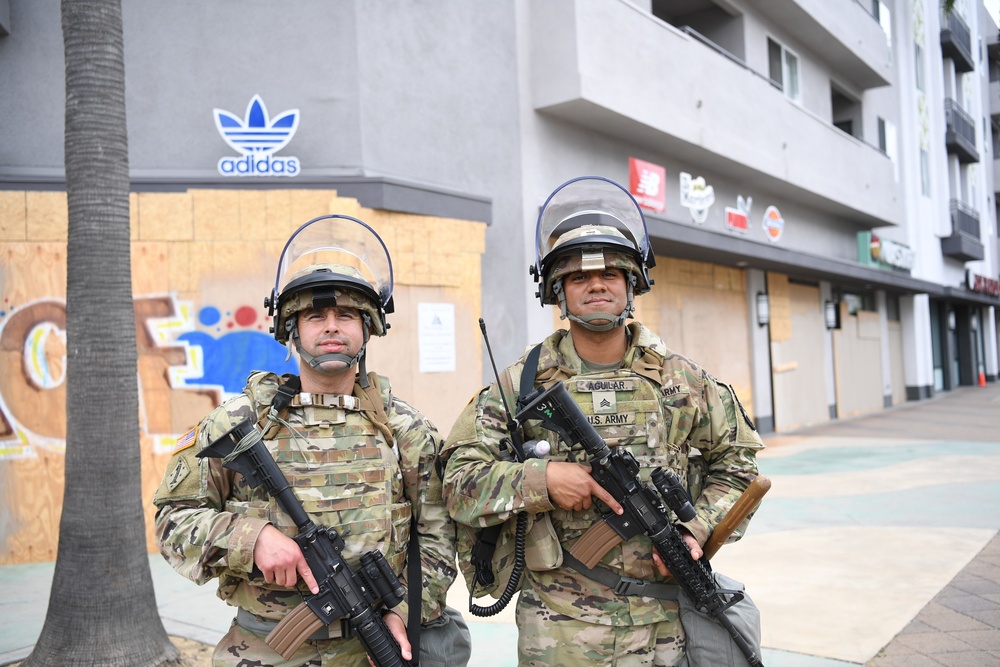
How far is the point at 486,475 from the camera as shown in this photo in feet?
7.85

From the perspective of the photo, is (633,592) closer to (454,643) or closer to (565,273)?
(454,643)

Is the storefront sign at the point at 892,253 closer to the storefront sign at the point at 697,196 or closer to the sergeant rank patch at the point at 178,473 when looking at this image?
the storefront sign at the point at 697,196

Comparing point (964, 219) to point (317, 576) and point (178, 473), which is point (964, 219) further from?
point (178, 473)

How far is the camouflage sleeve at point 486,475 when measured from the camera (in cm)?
235

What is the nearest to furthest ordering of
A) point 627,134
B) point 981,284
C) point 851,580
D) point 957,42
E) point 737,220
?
point 851,580
point 627,134
point 737,220
point 957,42
point 981,284

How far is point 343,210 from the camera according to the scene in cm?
693

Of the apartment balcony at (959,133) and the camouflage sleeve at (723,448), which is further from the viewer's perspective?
the apartment balcony at (959,133)

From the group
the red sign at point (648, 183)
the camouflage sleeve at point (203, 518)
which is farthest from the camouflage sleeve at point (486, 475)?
the red sign at point (648, 183)

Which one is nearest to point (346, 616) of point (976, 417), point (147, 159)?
point (147, 159)

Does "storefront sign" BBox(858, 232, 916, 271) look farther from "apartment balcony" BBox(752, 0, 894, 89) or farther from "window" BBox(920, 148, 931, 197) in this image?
"apartment balcony" BBox(752, 0, 894, 89)

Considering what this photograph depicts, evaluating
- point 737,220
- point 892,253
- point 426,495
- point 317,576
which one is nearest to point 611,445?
point 426,495

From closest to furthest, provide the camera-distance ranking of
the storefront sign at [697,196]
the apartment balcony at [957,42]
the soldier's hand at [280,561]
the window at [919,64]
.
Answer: the soldier's hand at [280,561] < the storefront sign at [697,196] < the window at [919,64] < the apartment balcony at [957,42]

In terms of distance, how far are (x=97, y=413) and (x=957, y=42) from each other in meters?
30.1

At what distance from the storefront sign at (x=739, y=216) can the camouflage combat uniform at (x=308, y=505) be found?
36.4ft
